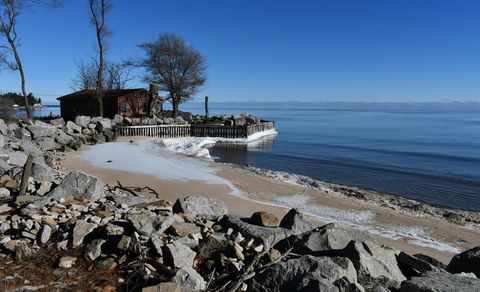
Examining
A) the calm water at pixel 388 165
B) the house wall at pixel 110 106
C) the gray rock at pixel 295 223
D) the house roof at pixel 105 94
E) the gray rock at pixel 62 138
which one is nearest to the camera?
the gray rock at pixel 295 223

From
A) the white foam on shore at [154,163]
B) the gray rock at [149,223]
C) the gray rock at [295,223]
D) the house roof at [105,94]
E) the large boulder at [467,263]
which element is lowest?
the white foam on shore at [154,163]

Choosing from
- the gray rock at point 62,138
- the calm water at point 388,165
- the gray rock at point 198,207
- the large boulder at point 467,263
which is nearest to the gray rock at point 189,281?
the gray rock at point 198,207

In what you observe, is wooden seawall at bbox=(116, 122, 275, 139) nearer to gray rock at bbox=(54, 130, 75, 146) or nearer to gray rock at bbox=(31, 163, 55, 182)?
gray rock at bbox=(54, 130, 75, 146)

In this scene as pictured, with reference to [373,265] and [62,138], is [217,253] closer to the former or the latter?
[373,265]

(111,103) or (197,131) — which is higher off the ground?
(111,103)

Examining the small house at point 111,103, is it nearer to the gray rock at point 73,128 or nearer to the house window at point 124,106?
the house window at point 124,106

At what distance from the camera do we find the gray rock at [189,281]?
467 cm

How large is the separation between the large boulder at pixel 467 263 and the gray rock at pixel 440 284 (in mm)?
1638

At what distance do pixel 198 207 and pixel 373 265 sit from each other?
14.0 ft

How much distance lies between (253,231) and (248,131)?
37.9m

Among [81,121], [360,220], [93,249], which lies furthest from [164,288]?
[81,121]

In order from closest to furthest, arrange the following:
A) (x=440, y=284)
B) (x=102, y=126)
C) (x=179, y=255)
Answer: (x=440, y=284), (x=179, y=255), (x=102, y=126)

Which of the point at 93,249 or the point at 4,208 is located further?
the point at 4,208

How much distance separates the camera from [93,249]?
5.75 m
